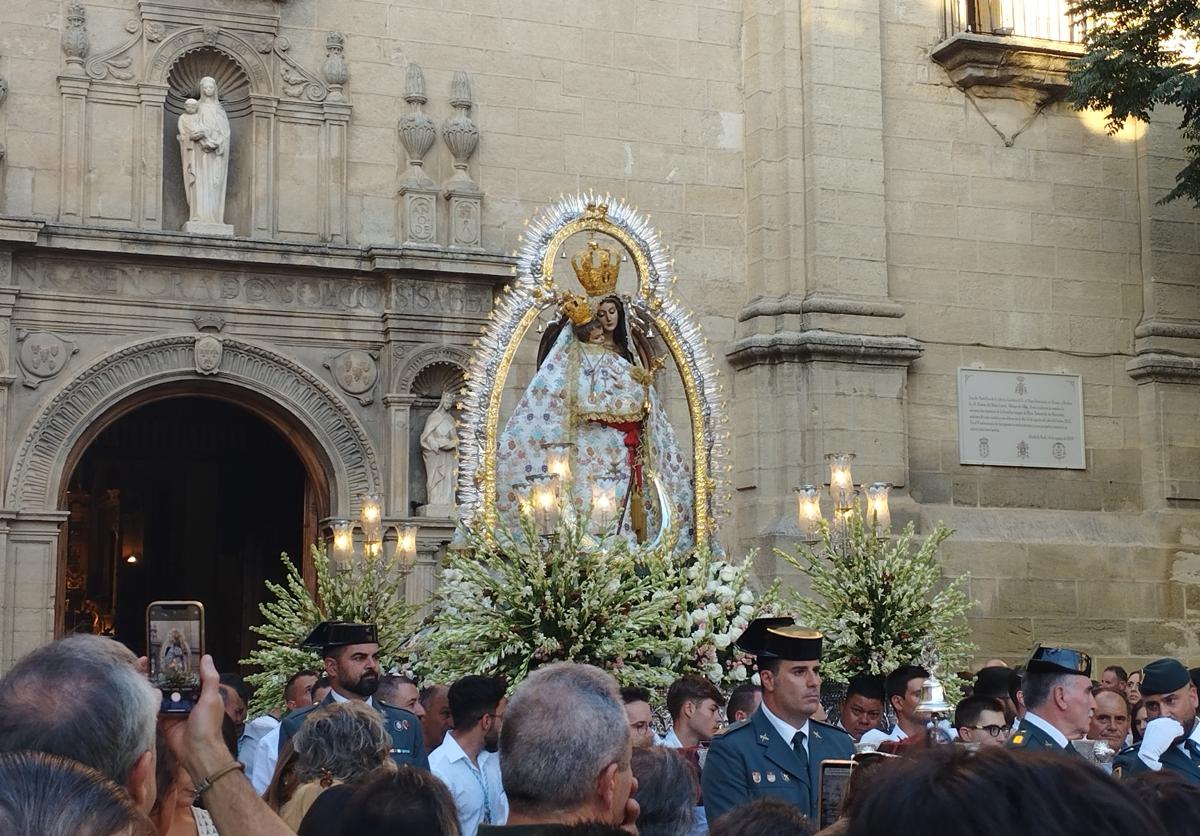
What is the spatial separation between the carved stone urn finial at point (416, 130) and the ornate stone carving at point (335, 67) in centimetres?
59

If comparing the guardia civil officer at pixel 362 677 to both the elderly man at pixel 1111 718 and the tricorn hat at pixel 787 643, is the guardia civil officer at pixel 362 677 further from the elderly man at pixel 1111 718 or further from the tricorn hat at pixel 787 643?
the elderly man at pixel 1111 718

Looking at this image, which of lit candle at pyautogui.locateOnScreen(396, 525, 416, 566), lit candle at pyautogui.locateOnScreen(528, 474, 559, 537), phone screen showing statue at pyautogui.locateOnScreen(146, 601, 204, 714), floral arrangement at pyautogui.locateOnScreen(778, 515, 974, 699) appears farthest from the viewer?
lit candle at pyautogui.locateOnScreen(396, 525, 416, 566)

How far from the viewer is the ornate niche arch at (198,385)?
14852mm

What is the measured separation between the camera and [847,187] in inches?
687

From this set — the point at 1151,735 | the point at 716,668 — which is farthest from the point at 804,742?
the point at 716,668

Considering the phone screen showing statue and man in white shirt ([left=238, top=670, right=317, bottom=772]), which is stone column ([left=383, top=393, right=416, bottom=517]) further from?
the phone screen showing statue

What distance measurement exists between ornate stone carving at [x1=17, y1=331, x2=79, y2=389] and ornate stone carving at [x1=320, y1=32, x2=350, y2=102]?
3.35m

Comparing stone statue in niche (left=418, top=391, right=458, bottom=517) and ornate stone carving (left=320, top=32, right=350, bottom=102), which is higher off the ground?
ornate stone carving (left=320, top=32, right=350, bottom=102)

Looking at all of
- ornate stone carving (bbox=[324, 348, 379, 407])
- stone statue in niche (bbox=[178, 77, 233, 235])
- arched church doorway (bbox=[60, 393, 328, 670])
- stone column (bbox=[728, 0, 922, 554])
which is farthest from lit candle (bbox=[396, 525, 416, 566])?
arched church doorway (bbox=[60, 393, 328, 670])

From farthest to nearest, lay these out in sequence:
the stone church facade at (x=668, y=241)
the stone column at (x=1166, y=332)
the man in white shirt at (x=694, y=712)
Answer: the stone column at (x=1166, y=332) → the stone church facade at (x=668, y=241) → the man in white shirt at (x=694, y=712)

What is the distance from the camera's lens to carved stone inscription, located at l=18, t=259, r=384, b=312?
15141 millimetres

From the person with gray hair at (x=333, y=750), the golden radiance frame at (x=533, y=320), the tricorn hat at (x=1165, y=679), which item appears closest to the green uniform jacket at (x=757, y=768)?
the person with gray hair at (x=333, y=750)

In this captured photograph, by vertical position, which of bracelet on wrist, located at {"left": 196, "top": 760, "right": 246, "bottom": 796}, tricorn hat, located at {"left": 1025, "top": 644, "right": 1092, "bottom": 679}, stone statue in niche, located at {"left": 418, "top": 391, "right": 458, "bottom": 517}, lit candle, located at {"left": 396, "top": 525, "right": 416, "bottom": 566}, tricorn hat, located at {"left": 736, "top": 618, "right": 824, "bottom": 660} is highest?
stone statue in niche, located at {"left": 418, "top": 391, "right": 458, "bottom": 517}

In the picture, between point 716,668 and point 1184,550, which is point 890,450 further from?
point 716,668
